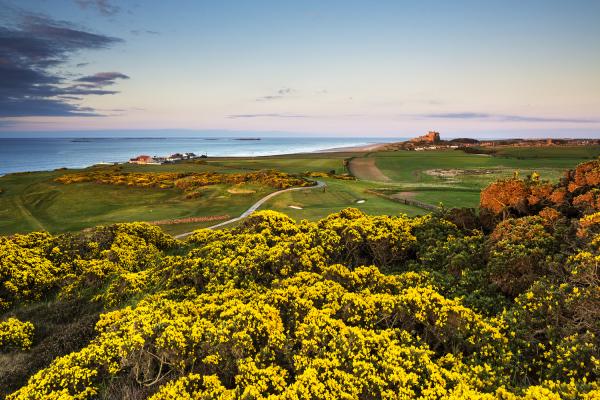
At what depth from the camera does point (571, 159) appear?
8944cm

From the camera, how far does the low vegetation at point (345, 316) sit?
691 centimetres

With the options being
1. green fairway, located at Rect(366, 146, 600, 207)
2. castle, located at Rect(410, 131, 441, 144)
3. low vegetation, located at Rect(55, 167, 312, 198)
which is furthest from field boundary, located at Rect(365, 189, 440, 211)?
castle, located at Rect(410, 131, 441, 144)

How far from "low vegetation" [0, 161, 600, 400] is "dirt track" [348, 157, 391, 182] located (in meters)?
65.0

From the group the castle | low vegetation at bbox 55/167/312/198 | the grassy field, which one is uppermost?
the castle

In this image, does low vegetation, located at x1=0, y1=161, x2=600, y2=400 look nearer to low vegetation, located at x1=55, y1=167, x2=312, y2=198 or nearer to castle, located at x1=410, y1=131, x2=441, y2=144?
low vegetation, located at x1=55, y1=167, x2=312, y2=198

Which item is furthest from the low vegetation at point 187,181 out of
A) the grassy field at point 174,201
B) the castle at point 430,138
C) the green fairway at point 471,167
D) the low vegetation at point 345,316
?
the castle at point 430,138

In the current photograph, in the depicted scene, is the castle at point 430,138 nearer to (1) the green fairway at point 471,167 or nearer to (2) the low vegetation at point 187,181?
(1) the green fairway at point 471,167

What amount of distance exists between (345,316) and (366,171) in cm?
8708

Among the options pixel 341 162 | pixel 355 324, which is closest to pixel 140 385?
pixel 355 324

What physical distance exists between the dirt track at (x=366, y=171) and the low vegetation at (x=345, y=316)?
213ft

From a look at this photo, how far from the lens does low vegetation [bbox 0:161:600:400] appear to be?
22.7 feet

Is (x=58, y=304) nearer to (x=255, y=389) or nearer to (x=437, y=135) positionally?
(x=255, y=389)

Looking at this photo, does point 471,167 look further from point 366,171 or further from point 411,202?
point 411,202

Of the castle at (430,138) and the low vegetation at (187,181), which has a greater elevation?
the castle at (430,138)
